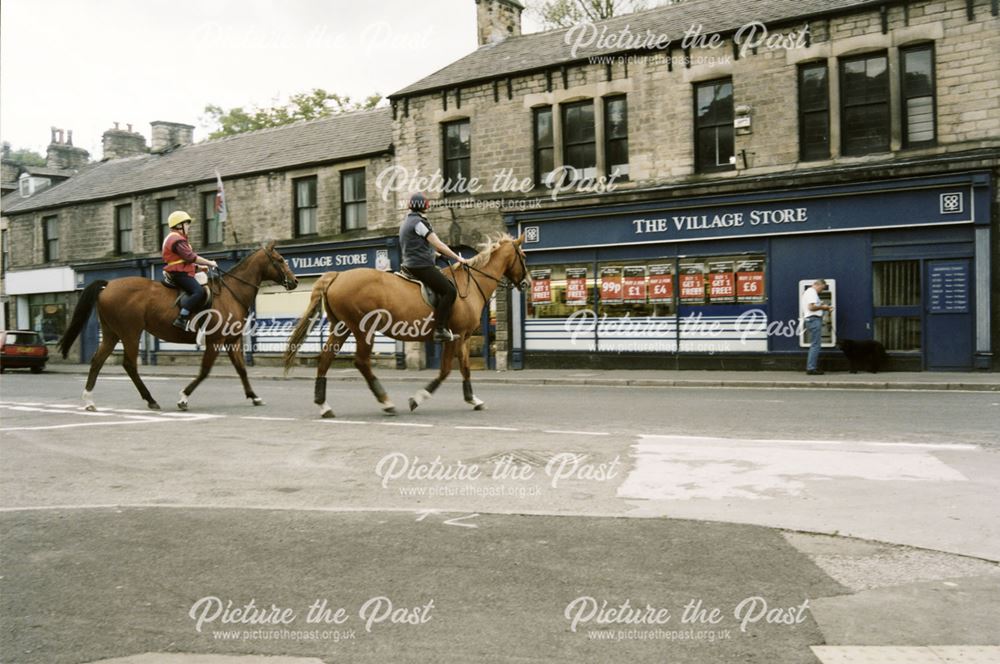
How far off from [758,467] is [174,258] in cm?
906

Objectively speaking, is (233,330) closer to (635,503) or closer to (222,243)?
(635,503)

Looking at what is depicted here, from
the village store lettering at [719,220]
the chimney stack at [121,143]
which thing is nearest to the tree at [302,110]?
the chimney stack at [121,143]

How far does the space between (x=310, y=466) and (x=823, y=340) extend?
14.6 metres

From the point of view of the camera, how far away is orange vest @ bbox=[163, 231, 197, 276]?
39.5ft

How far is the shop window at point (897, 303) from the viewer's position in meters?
18.2

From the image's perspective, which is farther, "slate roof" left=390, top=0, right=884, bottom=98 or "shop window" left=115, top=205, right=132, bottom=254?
"shop window" left=115, top=205, right=132, bottom=254

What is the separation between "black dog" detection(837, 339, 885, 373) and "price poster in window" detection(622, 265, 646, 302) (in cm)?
526

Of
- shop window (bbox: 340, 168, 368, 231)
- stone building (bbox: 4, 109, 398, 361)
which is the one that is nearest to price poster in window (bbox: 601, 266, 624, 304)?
stone building (bbox: 4, 109, 398, 361)

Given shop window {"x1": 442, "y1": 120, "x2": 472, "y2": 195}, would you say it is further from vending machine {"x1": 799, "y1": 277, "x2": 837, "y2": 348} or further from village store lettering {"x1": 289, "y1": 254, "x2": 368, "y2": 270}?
vending machine {"x1": 799, "y1": 277, "x2": 837, "y2": 348}

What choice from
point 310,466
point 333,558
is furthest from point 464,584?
point 310,466

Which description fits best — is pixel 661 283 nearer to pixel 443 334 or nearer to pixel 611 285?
pixel 611 285

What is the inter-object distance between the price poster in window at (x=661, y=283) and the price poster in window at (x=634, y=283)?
22cm

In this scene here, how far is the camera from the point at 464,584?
4203mm

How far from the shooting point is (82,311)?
12500mm
